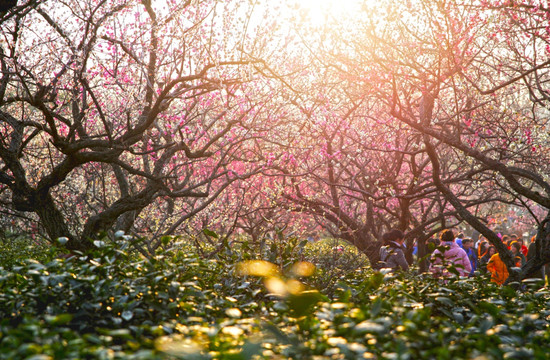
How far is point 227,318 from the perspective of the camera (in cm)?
309

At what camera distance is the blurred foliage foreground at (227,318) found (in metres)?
2.23

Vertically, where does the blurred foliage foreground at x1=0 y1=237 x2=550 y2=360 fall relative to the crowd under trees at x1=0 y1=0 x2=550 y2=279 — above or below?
below

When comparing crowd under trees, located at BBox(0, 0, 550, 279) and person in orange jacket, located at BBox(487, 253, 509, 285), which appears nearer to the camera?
crowd under trees, located at BBox(0, 0, 550, 279)

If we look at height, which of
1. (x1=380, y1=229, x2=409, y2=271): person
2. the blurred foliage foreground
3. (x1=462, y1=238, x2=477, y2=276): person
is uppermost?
(x1=462, y1=238, x2=477, y2=276): person

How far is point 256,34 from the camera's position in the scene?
340 inches

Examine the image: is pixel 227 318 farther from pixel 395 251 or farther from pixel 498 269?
pixel 498 269

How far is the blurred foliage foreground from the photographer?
2230 millimetres

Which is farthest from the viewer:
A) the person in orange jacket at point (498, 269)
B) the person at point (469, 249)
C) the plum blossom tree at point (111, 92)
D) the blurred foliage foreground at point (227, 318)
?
the person at point (469, 249)

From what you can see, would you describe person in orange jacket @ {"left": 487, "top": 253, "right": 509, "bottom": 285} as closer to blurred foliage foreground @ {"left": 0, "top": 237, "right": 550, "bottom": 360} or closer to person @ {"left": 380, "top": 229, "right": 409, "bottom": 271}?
person @ {"left": 380, "top": 229, "right": 409, "bottom": 271}

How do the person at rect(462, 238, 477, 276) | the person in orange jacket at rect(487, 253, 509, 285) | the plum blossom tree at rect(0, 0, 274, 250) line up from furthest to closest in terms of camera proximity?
the person at rect(462, 238, 477, 276) < the person in orange jacket at rect(487, 253, 509, 285) < the plum blossom tree at rect(0, 0, 274, 250)

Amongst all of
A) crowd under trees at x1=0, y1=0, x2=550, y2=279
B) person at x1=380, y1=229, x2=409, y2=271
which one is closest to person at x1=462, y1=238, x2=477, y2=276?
crowd under trees at x1=0, y1=0, x2=550, y2=279

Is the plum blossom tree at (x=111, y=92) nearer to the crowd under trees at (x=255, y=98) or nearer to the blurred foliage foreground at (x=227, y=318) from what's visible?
the crowd under trees at (x=255, y=98)

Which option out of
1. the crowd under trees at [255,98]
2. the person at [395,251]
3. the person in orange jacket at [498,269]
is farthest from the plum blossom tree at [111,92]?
the person in orange jacket at [498,269]

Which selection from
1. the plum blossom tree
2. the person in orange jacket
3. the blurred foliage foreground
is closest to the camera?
the blurred foliage foreground
